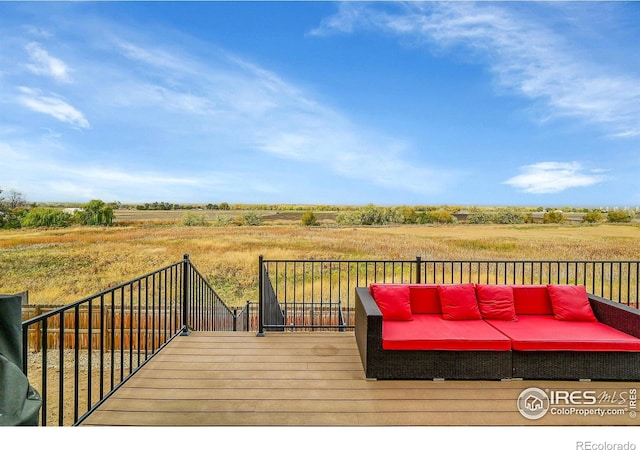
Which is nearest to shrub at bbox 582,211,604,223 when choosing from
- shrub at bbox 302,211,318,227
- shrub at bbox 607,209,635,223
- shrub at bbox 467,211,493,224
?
shrub at bbox 607,209,635,223

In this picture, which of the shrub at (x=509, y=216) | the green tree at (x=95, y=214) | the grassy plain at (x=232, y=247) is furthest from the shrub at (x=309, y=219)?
the green tree at (x=95, y=214)

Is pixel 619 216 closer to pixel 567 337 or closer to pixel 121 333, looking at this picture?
pixel 567 337

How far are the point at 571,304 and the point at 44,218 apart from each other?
14.1 metres

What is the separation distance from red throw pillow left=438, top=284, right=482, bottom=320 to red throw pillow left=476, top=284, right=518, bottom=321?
72 mm

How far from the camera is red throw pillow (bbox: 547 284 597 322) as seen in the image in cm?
317

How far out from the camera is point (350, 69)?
885 centimetres

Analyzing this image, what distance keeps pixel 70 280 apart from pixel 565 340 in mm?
13156

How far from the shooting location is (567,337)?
2.68m

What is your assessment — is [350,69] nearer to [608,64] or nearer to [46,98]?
[608,64]

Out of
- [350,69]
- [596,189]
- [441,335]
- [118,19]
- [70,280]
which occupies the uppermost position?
[118,19]

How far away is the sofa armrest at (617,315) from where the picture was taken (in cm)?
276

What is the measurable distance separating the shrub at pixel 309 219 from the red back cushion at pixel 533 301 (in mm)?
9704

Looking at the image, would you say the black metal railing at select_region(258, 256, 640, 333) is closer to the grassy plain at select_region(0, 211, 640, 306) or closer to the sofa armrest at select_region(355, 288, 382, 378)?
the grassy plain at select_region(0, 211, 640, 306)
